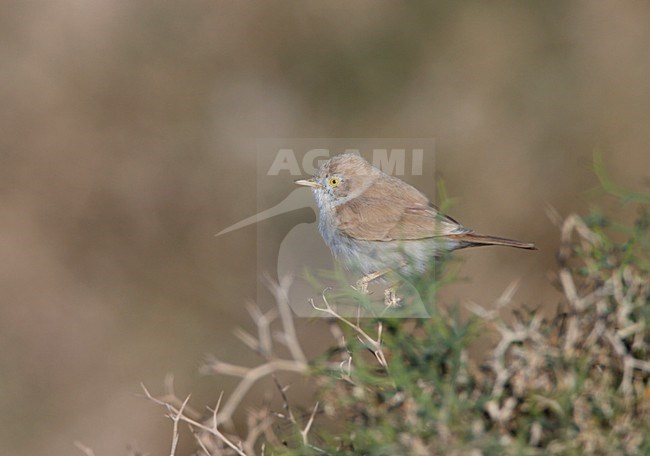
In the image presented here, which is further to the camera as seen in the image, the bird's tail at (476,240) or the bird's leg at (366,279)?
the bird's tail at (476,240)

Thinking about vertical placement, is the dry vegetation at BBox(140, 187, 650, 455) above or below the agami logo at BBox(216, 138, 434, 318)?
above

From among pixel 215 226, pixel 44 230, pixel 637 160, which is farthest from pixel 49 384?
pixel 637 160

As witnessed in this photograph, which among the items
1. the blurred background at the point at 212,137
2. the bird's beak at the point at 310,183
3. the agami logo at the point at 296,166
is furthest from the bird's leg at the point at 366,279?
the blurred background at the point at 212,137

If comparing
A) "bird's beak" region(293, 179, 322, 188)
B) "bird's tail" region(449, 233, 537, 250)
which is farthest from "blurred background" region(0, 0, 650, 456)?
"bird's tail" region(449, 233, 537, 250)

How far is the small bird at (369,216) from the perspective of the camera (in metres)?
4.14

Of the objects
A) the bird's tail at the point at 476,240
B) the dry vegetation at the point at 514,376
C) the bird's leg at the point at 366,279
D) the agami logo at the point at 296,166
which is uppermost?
the dry vegetation at the point at 514,376

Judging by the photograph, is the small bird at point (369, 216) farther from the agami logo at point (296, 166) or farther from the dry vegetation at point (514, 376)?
the dry vegetation at point (514, 376)

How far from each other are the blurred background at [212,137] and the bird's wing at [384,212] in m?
3.38

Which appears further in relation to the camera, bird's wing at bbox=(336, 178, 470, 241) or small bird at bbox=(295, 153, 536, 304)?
bird's wing at bbox=(336, 178, 470, 241)

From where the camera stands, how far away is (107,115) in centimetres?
829

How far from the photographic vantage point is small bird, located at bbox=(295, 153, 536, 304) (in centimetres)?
414

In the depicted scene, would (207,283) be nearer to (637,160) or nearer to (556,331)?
(637,160)

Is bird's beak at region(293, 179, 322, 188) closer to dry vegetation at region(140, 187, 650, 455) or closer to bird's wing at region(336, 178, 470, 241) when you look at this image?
bird's wing at region(336, 178, 470, 241)

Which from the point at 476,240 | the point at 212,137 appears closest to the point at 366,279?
the point at 476,240
